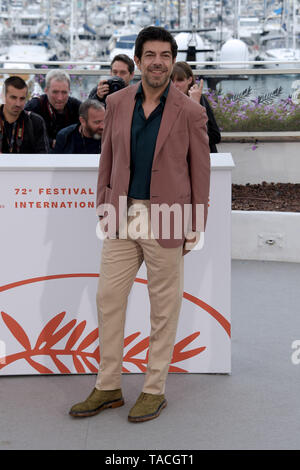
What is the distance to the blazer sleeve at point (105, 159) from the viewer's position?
364cm

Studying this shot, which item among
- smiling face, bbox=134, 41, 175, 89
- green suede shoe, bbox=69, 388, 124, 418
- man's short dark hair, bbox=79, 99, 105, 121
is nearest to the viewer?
smiling face, bbox=134, 41, 175, 89

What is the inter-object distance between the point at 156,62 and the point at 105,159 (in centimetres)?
52

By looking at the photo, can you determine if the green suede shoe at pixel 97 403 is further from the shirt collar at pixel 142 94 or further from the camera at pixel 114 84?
the camera at pixel 114 84

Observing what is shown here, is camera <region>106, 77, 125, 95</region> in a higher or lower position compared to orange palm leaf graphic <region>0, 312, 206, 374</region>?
higher

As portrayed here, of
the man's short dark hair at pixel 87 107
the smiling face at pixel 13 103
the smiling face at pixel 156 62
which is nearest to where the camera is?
the smiling face at pixel 156 62

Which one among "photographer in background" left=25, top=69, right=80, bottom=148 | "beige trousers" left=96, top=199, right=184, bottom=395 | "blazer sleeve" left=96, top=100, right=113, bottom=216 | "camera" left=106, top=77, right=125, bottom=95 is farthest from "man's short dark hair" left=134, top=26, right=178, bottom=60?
"photographer in background" left=25, top=69, right=80, bottom=148

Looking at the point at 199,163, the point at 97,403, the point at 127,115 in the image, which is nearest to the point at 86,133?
the point at 127,115

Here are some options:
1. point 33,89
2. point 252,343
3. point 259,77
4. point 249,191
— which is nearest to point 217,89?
point 259,77

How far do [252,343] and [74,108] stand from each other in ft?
8.44

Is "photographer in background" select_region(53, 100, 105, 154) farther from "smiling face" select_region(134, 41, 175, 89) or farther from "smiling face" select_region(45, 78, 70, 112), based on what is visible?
"smiling face" select_region(134, 41, 175, 89)

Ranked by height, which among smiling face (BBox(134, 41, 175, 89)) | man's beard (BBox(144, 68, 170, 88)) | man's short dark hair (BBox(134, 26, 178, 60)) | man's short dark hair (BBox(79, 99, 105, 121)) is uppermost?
man's short dark hair (BBox(134, 26, 178, 60))

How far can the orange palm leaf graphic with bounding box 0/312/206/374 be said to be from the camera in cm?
421

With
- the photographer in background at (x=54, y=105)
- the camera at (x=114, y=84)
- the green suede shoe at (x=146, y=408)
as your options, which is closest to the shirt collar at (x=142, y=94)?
the green suede shoe at (x=146, y=408)
